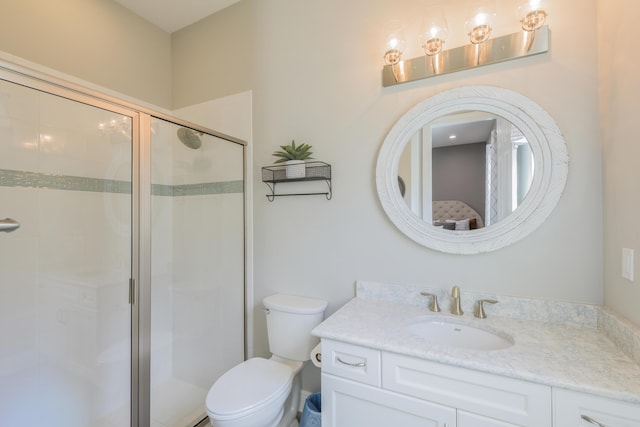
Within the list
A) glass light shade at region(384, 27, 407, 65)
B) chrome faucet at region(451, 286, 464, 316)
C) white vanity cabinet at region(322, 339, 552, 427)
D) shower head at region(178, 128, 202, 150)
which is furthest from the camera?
shower head at region(178, 128, 202, 150)

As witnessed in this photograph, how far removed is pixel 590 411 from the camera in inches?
32.1

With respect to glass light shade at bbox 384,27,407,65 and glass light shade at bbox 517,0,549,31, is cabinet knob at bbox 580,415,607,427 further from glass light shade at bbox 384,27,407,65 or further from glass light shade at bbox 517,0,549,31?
glass light shade at bbox 384,27,407,65

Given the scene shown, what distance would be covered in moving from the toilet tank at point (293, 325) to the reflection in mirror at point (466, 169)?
32.5 inches

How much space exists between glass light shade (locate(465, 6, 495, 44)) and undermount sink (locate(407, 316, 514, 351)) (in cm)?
135

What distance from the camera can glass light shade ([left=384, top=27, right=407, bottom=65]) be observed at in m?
1.50

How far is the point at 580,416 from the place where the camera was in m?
0.83

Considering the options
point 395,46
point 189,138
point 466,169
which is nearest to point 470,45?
point 395,46

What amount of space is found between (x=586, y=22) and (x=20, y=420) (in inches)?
130

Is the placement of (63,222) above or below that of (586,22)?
below

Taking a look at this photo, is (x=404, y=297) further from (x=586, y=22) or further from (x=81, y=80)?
(x=81, y=80)

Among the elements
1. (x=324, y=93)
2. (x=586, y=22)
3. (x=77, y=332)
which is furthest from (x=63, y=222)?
(x=586, y=22)

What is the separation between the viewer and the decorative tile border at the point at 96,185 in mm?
1428

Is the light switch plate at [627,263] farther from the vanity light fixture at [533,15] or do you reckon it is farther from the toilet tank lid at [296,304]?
the toilet tank lid at [296,304]

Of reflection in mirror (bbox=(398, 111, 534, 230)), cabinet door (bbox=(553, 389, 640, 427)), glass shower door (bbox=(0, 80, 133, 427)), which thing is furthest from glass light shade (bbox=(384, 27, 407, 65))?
cabinet door (bbox=(553, 389, 640, 427))
